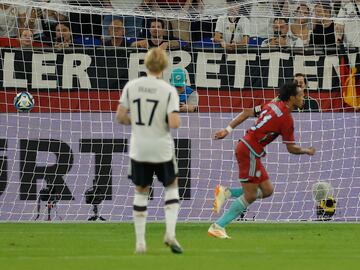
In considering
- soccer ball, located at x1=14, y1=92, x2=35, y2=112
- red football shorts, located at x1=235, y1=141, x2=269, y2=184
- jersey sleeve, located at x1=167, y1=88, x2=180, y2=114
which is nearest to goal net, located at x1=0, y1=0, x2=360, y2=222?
soccer ball, located at x1=14, y1=92, x2=35, y2=112

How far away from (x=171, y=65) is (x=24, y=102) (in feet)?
8.45

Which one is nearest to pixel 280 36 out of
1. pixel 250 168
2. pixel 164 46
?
pixel 164 46

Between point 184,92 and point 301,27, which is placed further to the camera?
point 301,27

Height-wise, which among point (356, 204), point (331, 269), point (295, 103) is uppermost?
point (295, 103)

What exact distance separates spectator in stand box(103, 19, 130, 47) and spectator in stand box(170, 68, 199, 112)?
1270 millimetres

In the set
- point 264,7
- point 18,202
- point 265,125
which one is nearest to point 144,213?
point 265,125

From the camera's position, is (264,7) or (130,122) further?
(264,7)

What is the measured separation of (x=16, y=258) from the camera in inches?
466

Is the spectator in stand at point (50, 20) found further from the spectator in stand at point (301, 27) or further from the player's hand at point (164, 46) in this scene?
the spectator in stand at point (301, 27)

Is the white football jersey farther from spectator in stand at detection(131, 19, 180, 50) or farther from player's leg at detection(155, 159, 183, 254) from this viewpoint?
spectator in stand at detection(131, 19, 180, 50)

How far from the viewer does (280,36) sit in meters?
20.7

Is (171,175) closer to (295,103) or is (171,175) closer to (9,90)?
(295,103)

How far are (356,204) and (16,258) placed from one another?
9394mm

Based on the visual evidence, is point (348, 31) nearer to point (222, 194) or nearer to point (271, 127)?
point (222, 194)
